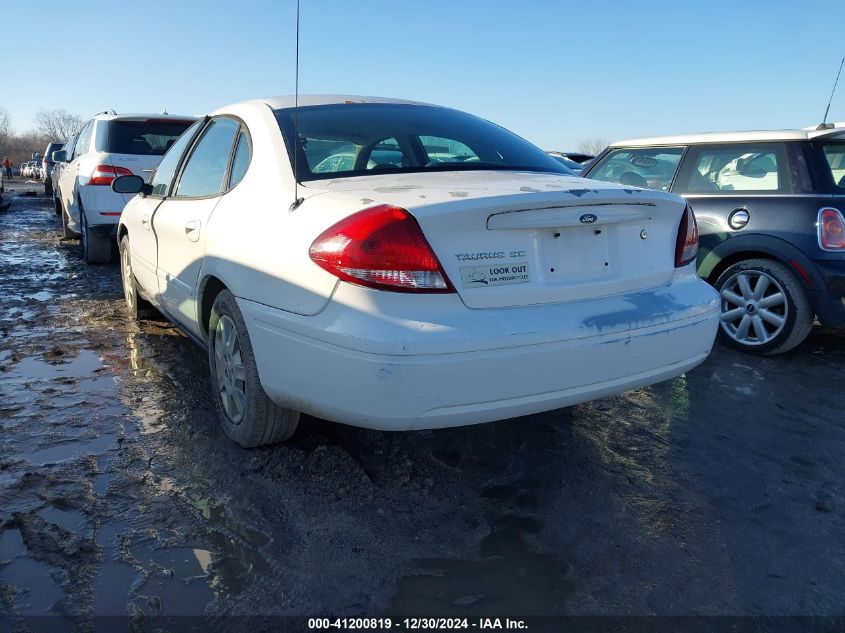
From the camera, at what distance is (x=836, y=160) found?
4598mm

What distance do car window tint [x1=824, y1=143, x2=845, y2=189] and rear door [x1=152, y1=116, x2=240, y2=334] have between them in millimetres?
3954

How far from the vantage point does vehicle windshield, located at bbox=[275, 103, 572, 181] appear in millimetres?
2865

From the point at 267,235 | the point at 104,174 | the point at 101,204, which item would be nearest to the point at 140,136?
the point at 104,174

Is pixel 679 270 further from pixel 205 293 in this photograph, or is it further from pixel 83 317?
pixel 83 317

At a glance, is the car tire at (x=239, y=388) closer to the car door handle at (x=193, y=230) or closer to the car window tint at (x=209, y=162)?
the car door handle at (x=193, y=230)

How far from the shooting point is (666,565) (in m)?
2.19

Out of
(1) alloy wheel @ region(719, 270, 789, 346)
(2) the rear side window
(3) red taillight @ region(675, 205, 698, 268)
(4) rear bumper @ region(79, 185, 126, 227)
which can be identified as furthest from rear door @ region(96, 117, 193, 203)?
(3) red taillight @ region(675, 205, 698, 268)

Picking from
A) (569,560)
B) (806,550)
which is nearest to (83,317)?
(569,560)

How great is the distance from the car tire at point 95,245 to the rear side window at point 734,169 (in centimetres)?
631

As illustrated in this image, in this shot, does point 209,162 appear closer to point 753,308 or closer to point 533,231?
point 533,231

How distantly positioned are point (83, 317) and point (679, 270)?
15.3 feet

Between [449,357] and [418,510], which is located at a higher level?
[449,357]

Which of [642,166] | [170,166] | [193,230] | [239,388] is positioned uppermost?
[642,166]

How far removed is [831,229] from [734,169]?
3.06 ft
